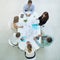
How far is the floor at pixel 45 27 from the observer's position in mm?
1832

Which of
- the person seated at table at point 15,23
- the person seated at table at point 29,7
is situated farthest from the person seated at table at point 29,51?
the person seated at table at point 29,7

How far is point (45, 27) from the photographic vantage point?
183cm

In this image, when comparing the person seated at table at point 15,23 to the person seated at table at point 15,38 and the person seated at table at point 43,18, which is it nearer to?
the person seated at table at point 15,38

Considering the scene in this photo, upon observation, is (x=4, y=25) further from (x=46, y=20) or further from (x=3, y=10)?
(x=46, y=20)

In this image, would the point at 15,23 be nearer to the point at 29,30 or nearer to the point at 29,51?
the point at 29,30

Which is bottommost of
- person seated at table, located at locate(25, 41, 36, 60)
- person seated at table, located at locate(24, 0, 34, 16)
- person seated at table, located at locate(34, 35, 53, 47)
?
person seated at table, located at locate(25, 41, 36, 60)

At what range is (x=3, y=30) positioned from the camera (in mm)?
1910

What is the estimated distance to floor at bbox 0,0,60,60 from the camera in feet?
6.01

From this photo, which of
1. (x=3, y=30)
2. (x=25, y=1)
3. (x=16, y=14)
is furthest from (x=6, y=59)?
(x=25, y=1)

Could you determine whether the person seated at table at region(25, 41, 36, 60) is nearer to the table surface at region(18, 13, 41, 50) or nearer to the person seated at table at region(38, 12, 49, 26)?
the table surface at region(18, 13, 41, 50)

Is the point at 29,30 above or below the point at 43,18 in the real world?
below

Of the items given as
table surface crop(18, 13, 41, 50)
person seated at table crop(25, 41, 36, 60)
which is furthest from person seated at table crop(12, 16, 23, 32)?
person seated at table crop(25, 41, 36, 60)

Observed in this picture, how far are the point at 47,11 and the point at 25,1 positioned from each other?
0.81ft

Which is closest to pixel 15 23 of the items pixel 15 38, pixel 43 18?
pixel 15 38
